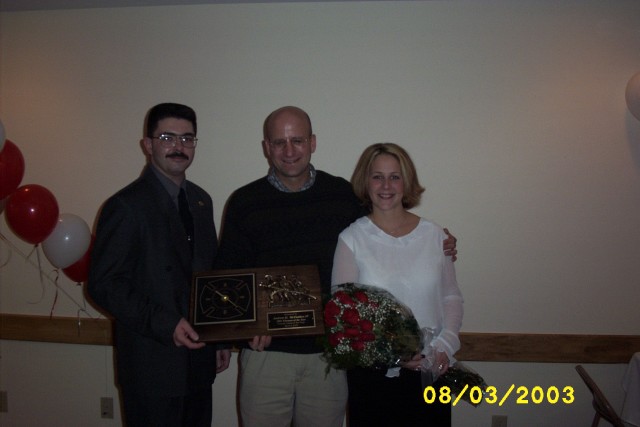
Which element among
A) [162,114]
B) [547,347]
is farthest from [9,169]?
[547,347]

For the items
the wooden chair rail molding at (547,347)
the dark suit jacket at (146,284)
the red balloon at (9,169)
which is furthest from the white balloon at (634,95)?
the red balloon at (9,169)

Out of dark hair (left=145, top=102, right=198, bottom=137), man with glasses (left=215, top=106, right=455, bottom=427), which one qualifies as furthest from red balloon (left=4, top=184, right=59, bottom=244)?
man with glasses (left=215, top=106, right=455, bottom=427)

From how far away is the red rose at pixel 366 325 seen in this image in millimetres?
1723

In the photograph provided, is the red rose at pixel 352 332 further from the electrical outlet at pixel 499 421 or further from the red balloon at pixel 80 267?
the electrical outlet at pixel 499 421

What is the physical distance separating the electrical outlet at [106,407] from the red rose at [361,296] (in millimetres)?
2627

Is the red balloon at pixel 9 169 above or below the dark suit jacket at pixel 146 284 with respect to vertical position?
above

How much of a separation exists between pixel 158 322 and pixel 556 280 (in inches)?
107

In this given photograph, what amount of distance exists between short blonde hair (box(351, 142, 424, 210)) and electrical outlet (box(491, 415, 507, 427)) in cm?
205

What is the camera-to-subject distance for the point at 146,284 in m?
1.96

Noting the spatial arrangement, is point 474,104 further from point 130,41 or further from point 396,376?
point 130,41

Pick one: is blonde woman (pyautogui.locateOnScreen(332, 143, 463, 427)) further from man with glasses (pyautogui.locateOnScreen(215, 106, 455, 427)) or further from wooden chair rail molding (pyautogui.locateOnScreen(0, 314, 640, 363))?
wooden chair rail molding (pyautogui.locateOnScreen(0, 314, 640, 363))

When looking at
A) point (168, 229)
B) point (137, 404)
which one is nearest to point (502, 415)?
point (137, 404)

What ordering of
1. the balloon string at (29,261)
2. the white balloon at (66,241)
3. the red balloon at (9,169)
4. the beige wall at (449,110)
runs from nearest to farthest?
1. the red balloon at (9,169)
2. the white balloon at (66,241)
3. the beige wall at (449,110)
4. the balloon string at (29,261)

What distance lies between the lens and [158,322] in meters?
1.83
